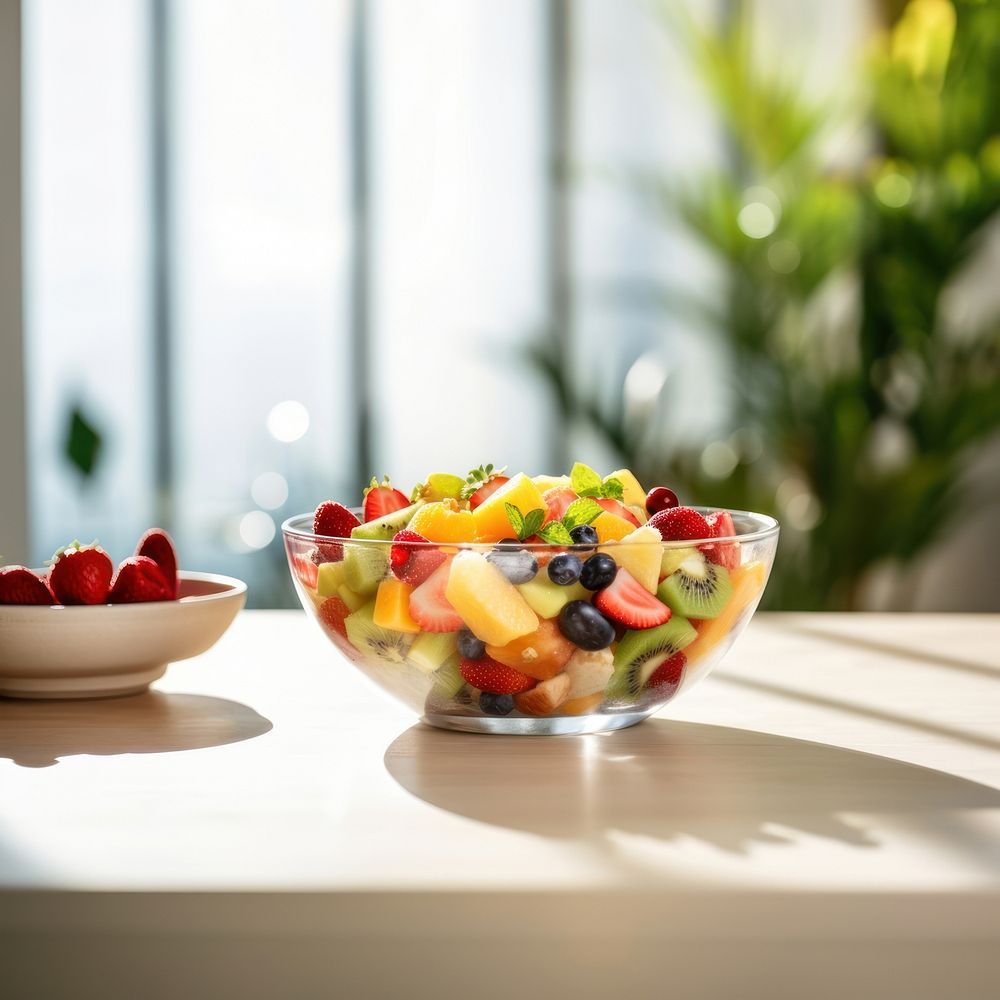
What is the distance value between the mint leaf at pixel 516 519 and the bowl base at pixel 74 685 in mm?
346

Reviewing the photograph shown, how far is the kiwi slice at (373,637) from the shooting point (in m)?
0.85

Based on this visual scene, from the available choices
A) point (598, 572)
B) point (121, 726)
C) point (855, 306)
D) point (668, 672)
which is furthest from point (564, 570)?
point (855, 306)

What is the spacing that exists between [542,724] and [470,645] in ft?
0.35

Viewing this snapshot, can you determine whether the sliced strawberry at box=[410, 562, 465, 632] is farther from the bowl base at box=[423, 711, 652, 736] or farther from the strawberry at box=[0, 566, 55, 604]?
the strawberry at box=[0, 566, 55, 604]

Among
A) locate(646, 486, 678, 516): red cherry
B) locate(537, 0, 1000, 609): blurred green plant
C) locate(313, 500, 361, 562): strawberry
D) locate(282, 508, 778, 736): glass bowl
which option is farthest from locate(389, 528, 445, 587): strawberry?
locate(537, 0, 1000, 609): blurred green plant

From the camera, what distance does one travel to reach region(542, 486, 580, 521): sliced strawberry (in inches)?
35.9

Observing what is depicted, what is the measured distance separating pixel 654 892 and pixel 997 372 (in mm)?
3098

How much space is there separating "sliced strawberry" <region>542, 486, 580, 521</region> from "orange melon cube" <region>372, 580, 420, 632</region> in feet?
0.42

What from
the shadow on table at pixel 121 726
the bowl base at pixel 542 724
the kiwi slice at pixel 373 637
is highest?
the kiwi slice at pixel 373 637

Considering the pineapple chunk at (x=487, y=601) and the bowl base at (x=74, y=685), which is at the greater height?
the pineapple chunk at (x=487, y=601)

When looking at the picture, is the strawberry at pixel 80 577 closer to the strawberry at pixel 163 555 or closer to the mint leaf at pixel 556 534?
the strawberry at pixel 163 555

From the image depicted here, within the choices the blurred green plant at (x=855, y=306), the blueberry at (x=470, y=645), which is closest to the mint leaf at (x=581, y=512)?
the blueberry at (x=470, y=645)

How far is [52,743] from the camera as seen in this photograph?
2.91 feet

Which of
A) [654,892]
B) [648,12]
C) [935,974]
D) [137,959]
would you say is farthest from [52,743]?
[648,12]
